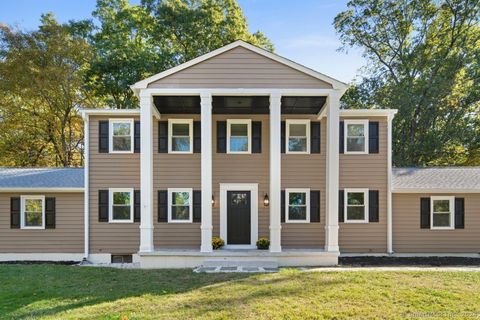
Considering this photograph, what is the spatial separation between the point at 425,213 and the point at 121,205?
1085 centimetres

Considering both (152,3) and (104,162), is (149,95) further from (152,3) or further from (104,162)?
(152,3)

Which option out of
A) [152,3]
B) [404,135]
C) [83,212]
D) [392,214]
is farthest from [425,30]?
[83,212]

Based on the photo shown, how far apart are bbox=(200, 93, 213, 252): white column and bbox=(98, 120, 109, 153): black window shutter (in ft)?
13.2

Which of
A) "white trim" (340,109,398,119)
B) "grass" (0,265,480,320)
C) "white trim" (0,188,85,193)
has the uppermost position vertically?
"white trim" (340,109,398,119)

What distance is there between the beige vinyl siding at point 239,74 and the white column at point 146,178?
1046 millimetres

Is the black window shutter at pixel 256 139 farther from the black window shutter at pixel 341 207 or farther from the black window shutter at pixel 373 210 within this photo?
the black window shutter at pixel 373 210

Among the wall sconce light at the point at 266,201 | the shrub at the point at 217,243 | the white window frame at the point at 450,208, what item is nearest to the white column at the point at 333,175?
the wall sconce light at the point at 266,201

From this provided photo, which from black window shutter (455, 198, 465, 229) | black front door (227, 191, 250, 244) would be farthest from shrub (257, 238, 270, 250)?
black window shutter (455, 198, 465, 229)

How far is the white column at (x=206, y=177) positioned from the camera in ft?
33.7

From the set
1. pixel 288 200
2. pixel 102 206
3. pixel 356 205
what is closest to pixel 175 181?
pixel 102 206

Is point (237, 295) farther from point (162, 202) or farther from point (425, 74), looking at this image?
point (425, 74)

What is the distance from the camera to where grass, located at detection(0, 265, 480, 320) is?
594 cm

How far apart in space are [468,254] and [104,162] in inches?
522

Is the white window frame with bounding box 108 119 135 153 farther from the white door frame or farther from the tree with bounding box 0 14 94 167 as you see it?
the tree with bounding box 0 14 94 167
